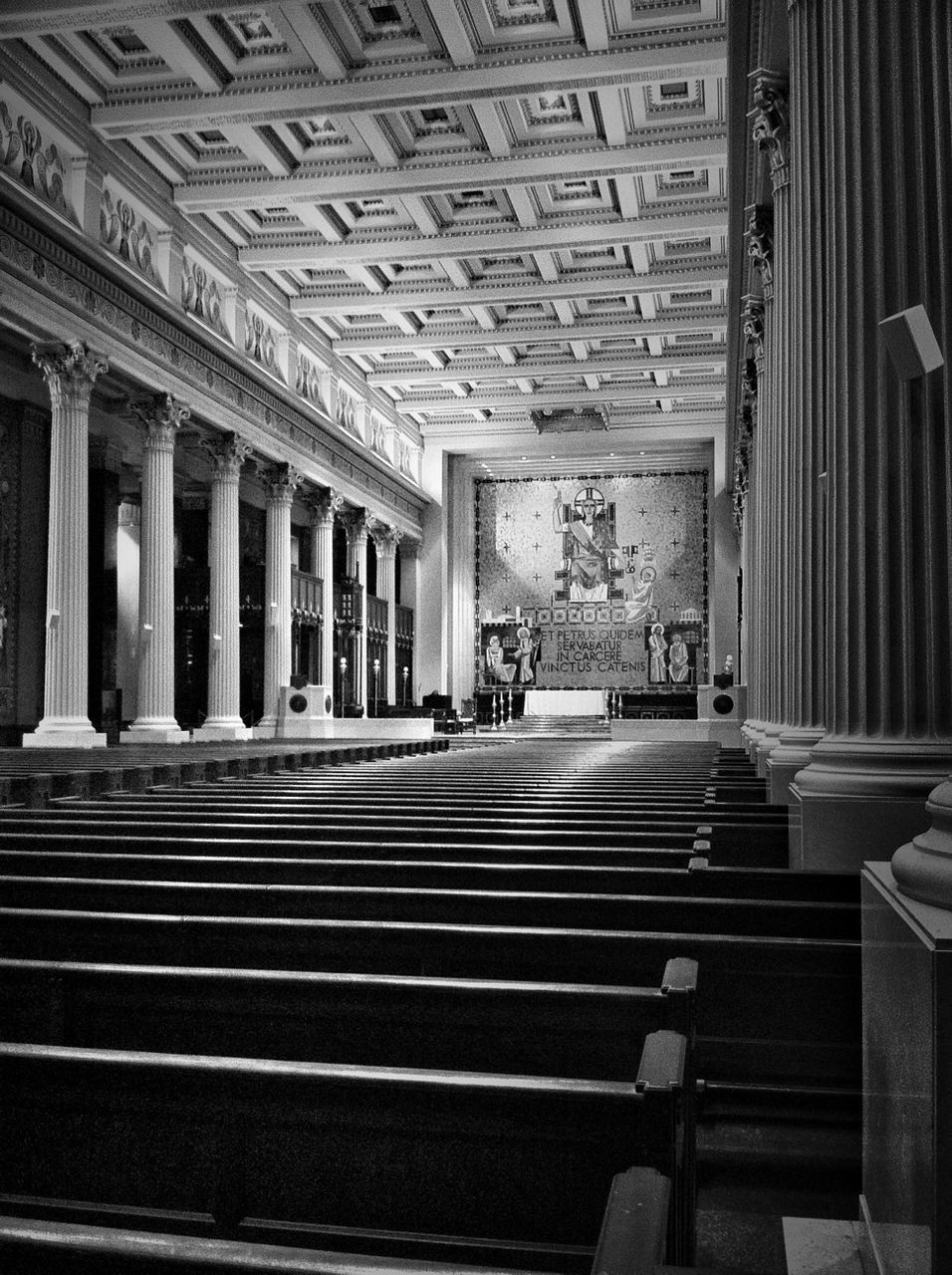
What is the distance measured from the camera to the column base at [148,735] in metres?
17.2

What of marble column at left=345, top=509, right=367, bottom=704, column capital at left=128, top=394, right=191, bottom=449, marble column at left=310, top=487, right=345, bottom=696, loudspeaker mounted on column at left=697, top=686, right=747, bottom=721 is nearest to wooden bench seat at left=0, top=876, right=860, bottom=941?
column capital at left=128, top=394, right=191, bottom=449

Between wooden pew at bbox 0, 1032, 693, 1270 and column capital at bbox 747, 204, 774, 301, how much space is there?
9.44 metres

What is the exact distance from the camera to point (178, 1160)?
1854mm

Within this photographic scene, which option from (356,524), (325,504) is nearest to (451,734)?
(356,524)

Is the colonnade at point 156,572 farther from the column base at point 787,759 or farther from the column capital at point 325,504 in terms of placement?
the column base at point 787,759

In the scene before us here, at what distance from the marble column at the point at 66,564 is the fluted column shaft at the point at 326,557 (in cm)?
1028

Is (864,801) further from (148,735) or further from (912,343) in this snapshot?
(148,735)

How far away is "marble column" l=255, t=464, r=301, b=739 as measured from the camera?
22.3 metres

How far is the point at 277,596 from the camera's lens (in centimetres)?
2261

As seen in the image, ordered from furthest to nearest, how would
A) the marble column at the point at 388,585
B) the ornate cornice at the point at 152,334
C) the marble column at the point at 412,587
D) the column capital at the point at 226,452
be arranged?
the marble column at the point at 412,587, the marble column at the point at 388,585, the column capital at the point at 226,452, the ornate cornice at the point at 152,334

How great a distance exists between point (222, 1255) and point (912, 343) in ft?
6.81

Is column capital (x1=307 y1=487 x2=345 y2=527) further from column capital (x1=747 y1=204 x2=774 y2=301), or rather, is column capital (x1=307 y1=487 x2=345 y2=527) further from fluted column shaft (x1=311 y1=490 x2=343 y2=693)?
column capital (x1=747 y1=204 x2=774 y2=301)

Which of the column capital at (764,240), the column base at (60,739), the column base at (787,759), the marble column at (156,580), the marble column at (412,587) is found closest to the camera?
the column base at (787,759)

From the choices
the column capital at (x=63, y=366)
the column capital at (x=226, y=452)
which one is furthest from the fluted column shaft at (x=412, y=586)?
the column capital at (x=63, y=366)
